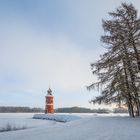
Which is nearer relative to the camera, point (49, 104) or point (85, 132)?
point (85, 132)

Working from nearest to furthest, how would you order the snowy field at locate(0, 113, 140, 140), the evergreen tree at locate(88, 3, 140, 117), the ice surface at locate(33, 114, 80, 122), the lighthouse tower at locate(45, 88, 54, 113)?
1. the snowy field at locate(0, 113, 140, 140)
2. the evergreen tree at locate(88, 3, 140, 117)
3. the ice surface at locate(33, 114, 80, 122)
4. the lighthouse tower at locate(45, 88, 54, 113)

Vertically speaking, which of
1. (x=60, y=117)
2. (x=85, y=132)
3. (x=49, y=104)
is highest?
(x=49, y=104)

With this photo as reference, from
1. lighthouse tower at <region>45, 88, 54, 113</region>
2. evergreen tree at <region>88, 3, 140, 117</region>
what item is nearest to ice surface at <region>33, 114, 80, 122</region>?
lighthouse tower at <region>45, 88, 54, 113</region>

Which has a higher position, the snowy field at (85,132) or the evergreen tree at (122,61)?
the evergreen tree at (122,61)

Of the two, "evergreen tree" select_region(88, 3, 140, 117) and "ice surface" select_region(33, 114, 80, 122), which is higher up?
"evergreen tree" select_region(88, 3, 140, 117)

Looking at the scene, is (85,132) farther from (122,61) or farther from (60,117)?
(60,117)

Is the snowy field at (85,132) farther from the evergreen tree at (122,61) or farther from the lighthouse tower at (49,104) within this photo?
the lighthouse tower at (49,104)

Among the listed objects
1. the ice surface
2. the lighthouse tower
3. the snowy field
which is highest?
the lighthouse tower

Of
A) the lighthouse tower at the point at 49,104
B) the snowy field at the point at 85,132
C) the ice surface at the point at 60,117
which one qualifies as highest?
the lighthouse tower at the point at 49,104

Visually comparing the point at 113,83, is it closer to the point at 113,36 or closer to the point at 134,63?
the point at 134,63

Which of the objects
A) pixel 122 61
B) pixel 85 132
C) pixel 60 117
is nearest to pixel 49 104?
pixel 60 117

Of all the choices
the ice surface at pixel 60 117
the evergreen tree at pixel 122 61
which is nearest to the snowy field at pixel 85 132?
the evergreen tree at pixel 122 61

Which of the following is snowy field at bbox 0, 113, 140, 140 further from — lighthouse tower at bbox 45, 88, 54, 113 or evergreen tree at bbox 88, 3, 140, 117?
lighthouse tower at bbox 45, 88, 54, 113

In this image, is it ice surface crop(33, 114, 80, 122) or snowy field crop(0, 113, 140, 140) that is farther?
ice surface crop(33, 114, 80, 122)
